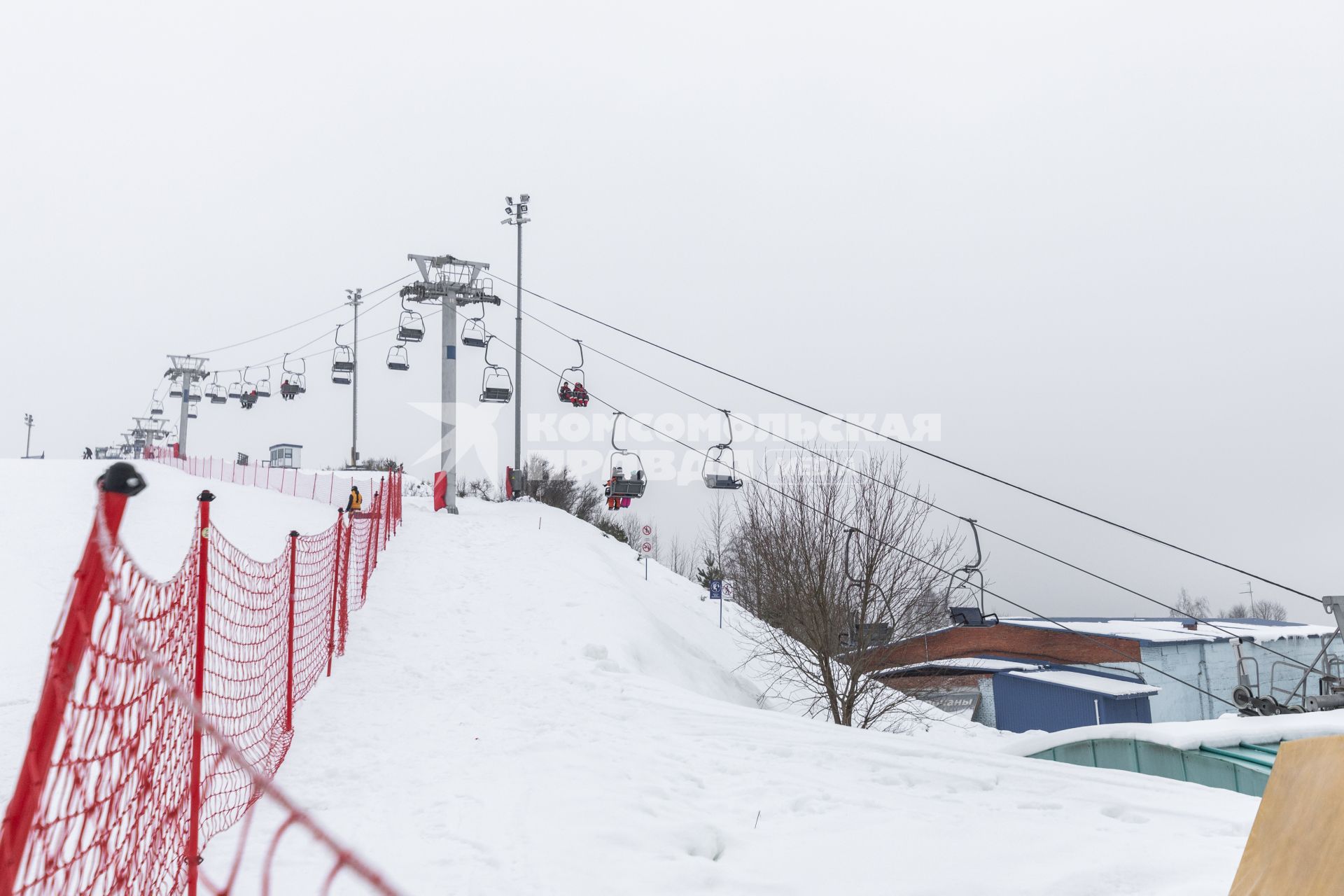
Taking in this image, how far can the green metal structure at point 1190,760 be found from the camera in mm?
7137

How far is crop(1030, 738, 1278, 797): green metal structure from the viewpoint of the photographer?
281 inches

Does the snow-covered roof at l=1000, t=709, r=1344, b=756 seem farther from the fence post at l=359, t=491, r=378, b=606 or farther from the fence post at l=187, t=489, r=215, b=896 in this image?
the fence post at l=359, t=491, r=378, b=606

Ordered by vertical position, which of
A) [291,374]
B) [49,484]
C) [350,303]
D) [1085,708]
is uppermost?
[350,303]

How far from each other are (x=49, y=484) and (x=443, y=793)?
2314 centimetres

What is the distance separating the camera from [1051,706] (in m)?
27.1

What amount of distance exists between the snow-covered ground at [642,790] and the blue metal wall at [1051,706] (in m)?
19.6

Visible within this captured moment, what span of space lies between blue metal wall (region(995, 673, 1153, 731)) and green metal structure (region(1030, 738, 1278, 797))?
1902 centimetres

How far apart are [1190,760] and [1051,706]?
21.7 m

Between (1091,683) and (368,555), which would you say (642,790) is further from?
(1091,683)

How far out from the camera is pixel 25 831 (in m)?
1.85

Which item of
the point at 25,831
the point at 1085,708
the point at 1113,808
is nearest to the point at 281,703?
the point at 25,831

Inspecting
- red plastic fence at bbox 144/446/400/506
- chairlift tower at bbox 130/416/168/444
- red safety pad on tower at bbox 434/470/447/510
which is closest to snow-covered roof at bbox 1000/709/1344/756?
red safety pad on tower at bbox 434/470/447/510

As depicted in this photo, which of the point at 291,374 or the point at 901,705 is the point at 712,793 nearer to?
the point at 901,705

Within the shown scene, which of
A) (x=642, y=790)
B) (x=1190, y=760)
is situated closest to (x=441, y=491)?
(x=642, y=790)
